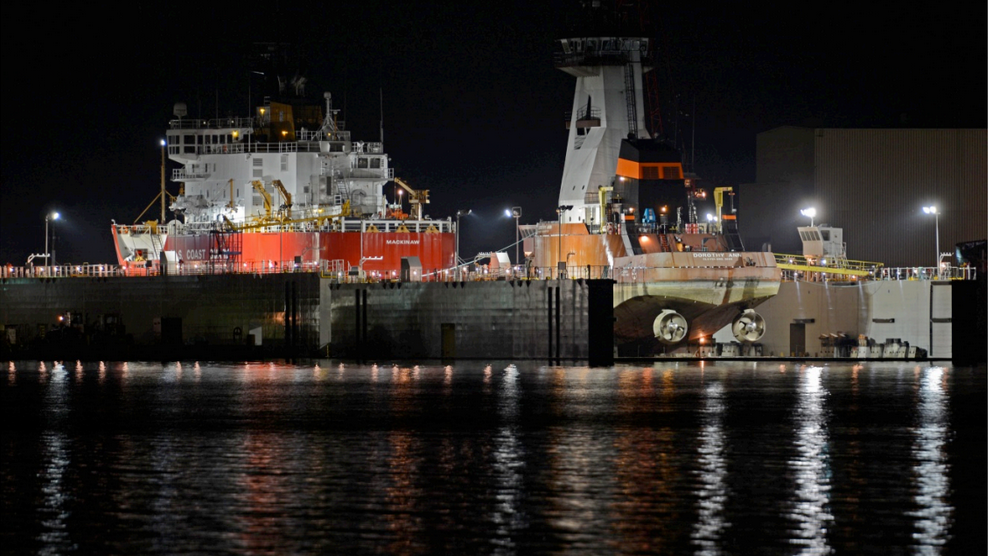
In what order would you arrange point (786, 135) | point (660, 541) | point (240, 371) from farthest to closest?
point (786, 135) → point (240, 371) → point (660, 541)

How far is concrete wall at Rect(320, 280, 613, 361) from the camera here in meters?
71.1

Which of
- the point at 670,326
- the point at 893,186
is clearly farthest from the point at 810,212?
the point at 670,326

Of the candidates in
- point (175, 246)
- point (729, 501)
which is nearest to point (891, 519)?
point (729, 501)

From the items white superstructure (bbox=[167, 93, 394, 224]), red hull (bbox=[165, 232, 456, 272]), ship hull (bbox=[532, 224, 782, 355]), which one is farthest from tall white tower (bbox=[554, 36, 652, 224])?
white superstructure (bbox=[167, 93, 394, 224])

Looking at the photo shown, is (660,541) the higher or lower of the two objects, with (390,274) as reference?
lower

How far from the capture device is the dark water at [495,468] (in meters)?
29.9

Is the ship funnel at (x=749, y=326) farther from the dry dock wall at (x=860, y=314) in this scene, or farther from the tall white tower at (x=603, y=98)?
the tall white tower at (x=603, y=98)

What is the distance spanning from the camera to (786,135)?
335 feet

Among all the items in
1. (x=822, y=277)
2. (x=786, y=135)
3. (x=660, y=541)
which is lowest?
(x=660, y=541)

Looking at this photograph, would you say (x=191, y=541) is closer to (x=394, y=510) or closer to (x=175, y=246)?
(x=394, y=510)

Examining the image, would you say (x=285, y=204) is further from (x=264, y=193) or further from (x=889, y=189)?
(x=889, y=189)

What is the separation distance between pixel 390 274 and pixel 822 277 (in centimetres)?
2383

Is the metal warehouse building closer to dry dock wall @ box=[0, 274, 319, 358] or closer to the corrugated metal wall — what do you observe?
the corrugated metal wall

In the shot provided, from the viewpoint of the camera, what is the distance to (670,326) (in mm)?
75688
